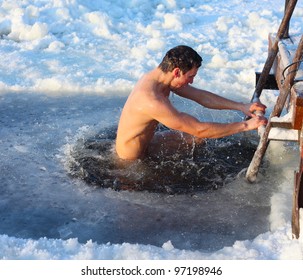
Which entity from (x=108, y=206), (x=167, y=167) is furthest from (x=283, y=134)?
(x=108, y=206)

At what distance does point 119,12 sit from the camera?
27.8 ft

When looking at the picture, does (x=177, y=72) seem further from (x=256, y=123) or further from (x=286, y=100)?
(x=286, y=100)

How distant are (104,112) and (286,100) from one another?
2155mm

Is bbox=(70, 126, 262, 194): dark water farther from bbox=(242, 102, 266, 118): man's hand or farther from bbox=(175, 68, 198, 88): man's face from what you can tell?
bbox=(175, 68, 198, 88): man's face

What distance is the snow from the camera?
3.11 meters

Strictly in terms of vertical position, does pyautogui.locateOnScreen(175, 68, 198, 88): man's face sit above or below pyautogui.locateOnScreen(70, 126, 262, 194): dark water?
above

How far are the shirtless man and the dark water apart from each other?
0.17 metres

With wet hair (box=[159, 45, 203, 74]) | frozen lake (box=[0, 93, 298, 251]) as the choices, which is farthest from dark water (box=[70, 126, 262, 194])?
wet hair (box=[159, 45, 203, 74])

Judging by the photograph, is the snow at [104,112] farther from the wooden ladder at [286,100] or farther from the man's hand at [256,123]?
the man's hand at [256,123]

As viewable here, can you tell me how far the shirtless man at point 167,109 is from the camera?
3.72m

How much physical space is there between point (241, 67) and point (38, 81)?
246cm

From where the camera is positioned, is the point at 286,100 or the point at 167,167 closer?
the point at 286,100

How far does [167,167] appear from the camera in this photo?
4.16 m

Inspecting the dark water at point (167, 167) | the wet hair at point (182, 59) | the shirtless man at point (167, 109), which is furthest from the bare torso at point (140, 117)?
the wet hair at point (182, 59)
